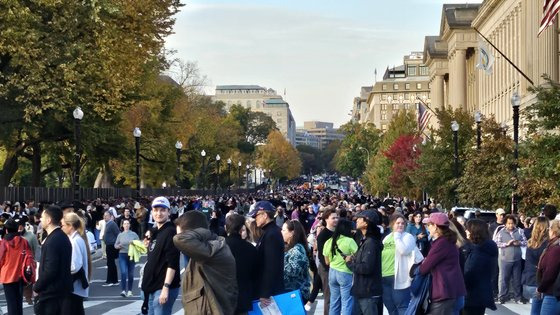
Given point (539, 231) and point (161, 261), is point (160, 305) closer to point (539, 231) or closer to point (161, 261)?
point (161, 261)

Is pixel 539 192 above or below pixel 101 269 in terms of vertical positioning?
above

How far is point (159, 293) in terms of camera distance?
11.7 m

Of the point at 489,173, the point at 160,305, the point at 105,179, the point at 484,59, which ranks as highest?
the point at 484,59

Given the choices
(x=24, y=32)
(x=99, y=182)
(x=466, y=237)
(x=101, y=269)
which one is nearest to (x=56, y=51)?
(x=24, y=32)

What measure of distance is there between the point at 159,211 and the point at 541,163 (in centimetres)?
1735

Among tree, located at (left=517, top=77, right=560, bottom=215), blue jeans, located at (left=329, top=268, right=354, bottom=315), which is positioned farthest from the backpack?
tree, located at (left=517, top=77, right=560, bottom=215)

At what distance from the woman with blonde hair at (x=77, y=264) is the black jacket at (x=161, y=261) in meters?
0.76

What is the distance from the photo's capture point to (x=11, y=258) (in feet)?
50.4

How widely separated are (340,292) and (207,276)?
5.11 m

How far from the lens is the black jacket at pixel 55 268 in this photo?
38.0 ft

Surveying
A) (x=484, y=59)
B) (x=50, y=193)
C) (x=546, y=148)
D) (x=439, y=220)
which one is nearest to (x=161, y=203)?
(x=439, y=220)

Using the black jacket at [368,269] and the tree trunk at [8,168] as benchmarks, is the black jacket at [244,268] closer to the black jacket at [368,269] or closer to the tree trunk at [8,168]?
the black jacket at [368,269]

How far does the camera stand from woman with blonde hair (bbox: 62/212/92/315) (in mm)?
11844

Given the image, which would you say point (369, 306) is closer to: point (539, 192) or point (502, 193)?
point (539, 192)
